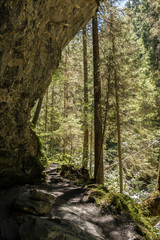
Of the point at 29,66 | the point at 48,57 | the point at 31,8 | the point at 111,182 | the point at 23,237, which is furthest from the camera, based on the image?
the point at 111,182

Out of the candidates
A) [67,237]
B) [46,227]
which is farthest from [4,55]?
[67,237]

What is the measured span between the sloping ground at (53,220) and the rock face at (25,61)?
1423mm

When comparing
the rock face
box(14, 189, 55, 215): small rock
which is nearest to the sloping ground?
box(14, 189, 55, 215): small rock

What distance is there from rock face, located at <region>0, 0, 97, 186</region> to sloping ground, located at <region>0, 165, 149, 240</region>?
142cm

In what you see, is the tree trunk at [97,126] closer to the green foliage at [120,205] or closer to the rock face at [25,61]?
the rock face at [25,61]

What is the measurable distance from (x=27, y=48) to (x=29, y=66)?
0.52 metres

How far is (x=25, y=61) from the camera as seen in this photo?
448 centimetres

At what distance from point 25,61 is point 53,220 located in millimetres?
3736

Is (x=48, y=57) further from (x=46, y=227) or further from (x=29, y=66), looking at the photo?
(x=46, y=227)

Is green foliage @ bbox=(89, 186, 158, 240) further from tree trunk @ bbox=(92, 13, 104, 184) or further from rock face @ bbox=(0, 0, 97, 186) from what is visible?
rock face @ bbox=(0, 0, 97, 186)

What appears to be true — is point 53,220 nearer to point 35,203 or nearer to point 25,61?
point 35,203

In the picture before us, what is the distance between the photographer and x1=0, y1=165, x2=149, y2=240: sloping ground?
7.94 feet

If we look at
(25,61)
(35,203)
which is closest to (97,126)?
(25,61)

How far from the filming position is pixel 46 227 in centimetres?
247
